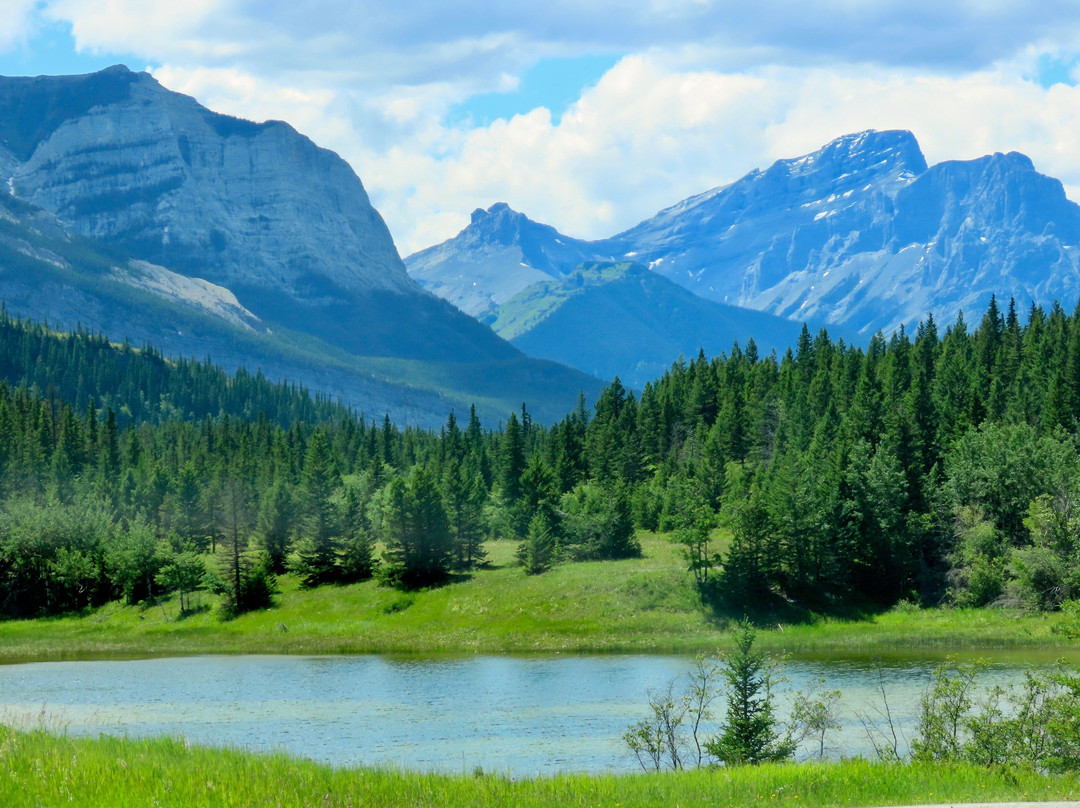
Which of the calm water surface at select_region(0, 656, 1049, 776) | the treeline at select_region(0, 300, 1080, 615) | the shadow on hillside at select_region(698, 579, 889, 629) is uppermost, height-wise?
the treeline at select_region(0, 300, 1080, 615)

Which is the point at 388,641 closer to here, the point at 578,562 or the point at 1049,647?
the point at 578,562

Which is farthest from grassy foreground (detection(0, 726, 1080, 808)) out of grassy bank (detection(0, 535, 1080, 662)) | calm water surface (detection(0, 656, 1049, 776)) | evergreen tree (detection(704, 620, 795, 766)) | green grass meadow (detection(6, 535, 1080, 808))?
grassy bank (detection(0, 535, 1080, 662))

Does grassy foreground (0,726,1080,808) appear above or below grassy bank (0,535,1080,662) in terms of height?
above

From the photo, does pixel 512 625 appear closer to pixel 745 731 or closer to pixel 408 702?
pixel 408 702

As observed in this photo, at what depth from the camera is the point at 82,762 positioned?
111 ft

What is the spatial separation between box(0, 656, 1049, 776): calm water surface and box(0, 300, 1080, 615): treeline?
22.6 m

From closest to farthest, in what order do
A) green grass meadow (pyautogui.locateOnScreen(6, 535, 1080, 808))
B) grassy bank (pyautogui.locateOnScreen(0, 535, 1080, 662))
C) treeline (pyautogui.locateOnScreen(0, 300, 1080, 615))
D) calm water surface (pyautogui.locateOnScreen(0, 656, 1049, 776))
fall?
green grass meadow (pyautogui.locateOnScreen(6, 535, 1080, 808)) → calm water surface (pyautogui.locateOnScreen(0, 656, 1049, 776)) → grassy bank (pyautogui.locateOnScreen(0, 535, 1080, 662)) → treeline (pyautogui.locateOnScreen(0, 300, 1080, 615))

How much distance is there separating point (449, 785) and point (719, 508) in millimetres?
98679

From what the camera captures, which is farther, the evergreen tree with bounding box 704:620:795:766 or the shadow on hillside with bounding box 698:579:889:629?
the shadow on hillside with bounding box 698:579:889:629

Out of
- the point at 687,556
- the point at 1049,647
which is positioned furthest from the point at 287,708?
the point at 1049,647

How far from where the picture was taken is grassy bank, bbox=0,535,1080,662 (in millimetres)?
91156

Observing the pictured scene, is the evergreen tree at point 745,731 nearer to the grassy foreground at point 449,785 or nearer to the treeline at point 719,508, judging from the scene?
the grassy foreground at point 449,785

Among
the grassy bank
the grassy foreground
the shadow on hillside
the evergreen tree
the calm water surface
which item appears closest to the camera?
the grassy foreground

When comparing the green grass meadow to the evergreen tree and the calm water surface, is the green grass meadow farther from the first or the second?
the calm water surface
